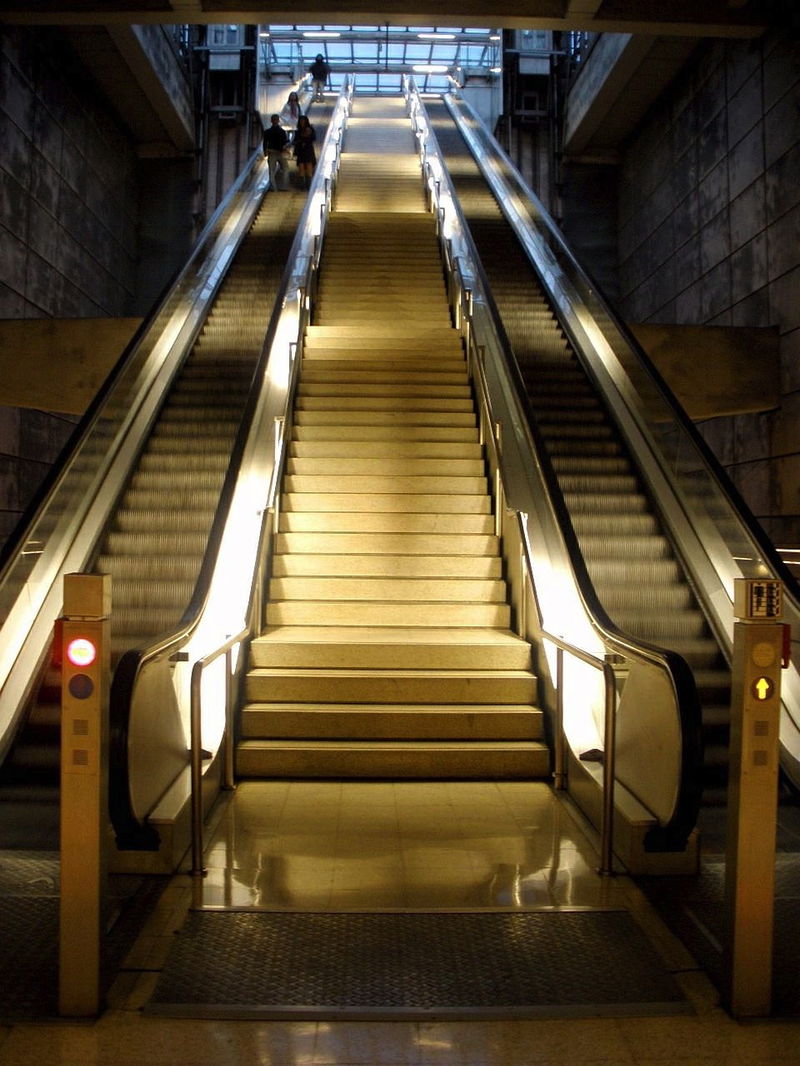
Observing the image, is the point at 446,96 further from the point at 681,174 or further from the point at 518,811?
the point at 518,811

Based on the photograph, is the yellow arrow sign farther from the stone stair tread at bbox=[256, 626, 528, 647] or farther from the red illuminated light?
the stone stair tread at bbox=[256, 626, 528, 647]

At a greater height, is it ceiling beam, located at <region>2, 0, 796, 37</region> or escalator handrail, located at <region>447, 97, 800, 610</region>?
ceiling beam, located at <region>2, 0, 796, 37</region>

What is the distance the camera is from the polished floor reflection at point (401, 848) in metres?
3.31

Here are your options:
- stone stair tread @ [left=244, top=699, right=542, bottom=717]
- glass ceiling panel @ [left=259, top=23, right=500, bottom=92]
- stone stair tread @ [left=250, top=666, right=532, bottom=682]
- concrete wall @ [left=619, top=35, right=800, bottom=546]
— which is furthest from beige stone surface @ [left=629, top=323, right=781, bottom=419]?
glass ceiling panel @ [left=259, top=23, right=500, bottom=92]

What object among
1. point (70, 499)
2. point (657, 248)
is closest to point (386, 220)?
point (657, 248)

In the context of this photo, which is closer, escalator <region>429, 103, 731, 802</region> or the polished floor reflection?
the polished floor reflection

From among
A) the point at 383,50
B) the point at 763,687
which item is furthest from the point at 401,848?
the point at 383,50

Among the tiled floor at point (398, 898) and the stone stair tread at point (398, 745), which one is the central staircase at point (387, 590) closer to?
the stone stair tread at point (398, 745)

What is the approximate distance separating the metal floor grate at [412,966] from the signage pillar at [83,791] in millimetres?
222

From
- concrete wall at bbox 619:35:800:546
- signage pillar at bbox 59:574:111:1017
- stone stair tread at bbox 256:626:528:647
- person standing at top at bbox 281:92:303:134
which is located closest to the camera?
signage pillar at bbox 59:574:111:1017

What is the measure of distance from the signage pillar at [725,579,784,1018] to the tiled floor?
13cm

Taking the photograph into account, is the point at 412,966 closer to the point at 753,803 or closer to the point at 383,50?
the point at 753,803

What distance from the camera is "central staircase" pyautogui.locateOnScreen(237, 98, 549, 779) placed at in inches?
191

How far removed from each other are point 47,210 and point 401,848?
1116 centimetres
